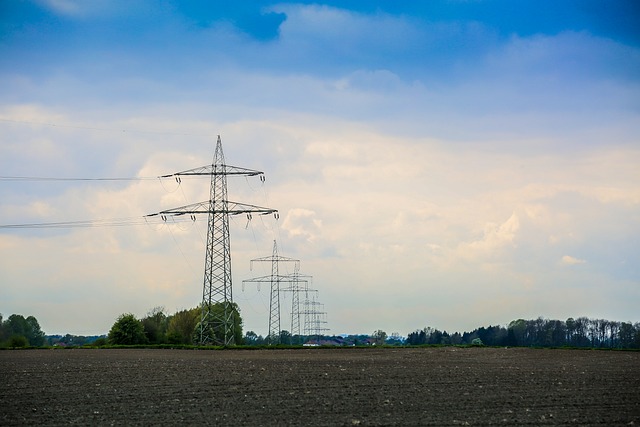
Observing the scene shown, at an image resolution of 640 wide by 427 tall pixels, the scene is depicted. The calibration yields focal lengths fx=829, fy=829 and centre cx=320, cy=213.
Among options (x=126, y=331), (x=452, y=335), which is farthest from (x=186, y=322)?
(x=452, y=335)

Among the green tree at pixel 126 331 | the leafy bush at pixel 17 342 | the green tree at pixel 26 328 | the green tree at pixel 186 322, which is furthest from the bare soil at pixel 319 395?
the green tree at pixel 26 328

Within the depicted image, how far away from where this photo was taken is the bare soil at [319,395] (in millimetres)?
26359

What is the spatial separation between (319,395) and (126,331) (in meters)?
66.0

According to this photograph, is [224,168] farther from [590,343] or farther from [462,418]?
[590,343]

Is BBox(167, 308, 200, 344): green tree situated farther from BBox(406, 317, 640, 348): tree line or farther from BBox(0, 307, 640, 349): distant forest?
BBox(406, 317, 640, 348): tree line

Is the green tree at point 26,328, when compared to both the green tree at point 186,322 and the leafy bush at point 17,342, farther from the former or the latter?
the leafy bush at point 17,342

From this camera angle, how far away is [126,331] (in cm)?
9412

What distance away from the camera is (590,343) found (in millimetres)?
153750

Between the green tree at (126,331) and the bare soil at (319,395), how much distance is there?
4583 centimetres

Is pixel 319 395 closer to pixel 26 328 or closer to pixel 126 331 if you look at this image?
pixel 126 331

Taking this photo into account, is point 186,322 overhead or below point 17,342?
overhead

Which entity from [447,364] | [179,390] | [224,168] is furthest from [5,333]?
[179,390]

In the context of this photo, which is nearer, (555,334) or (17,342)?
(17,342)

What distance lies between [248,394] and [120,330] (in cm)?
6469
